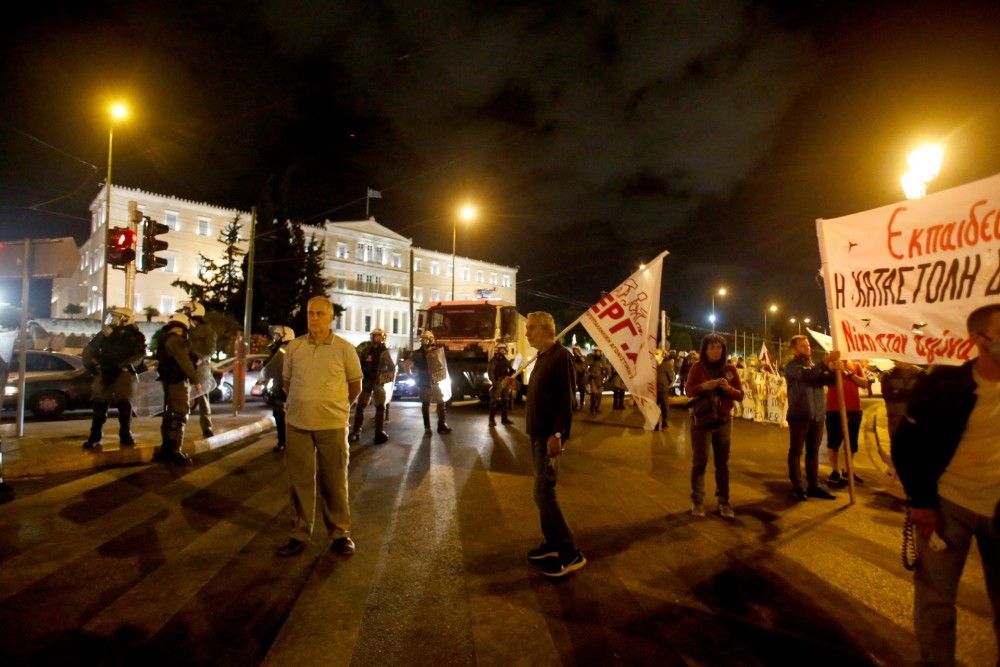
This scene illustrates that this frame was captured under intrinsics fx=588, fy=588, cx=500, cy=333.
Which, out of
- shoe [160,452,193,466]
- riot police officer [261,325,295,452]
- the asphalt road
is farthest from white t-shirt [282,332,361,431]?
shoe [160,452,193,466]

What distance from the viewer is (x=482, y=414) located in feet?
51.7

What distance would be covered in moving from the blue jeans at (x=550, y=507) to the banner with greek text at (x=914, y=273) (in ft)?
9.97

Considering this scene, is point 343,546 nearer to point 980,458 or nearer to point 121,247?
point 980,458

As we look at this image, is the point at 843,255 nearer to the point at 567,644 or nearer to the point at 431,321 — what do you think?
the point at 567,644

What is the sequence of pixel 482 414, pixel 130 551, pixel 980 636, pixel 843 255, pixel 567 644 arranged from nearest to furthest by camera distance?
1. pixel 567 644
2. pixel 980 636
3. pixel 130 551
4. pixel 843 255
5. pixel 482 414

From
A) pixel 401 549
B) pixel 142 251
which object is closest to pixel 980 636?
pixel 401 549

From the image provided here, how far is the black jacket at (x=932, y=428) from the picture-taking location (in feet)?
8.73

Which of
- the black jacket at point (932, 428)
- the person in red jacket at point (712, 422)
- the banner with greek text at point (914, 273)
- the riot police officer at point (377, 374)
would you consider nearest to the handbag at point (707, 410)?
the person in red jacket at point (712, 422)

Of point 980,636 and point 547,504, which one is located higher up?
point 547,504

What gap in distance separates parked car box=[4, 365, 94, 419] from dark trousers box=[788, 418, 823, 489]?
13501mm

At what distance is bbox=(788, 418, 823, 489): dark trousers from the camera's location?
6.70 m

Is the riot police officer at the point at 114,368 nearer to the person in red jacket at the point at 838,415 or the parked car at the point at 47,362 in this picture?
the parked car at the point at 47,362

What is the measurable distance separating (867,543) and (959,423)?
3.02 m

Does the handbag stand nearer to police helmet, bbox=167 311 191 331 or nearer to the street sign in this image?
police helmet, bbox=167 311 191 331
